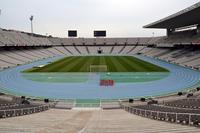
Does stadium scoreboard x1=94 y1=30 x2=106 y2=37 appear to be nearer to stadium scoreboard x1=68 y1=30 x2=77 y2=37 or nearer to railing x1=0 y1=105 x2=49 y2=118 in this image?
stadium scoreboard x1=68 y1=30 x2=77 y2=37

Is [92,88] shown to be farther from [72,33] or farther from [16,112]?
[72,33]

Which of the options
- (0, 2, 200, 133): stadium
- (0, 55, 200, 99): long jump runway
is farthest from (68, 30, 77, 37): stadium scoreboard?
(0, 55, 200, 99): long jump runway

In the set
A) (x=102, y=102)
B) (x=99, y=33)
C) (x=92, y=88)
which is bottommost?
(x=102, y=102)

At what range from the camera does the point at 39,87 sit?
38219mm

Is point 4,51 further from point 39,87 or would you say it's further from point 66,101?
point 66,101

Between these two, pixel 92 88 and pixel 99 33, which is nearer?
pixel 92 88

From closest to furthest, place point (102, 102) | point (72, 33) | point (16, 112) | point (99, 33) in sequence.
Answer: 1. point (16, 112)
2. point (102, 102)
3. point (99, 33)
4. point (72, 33)

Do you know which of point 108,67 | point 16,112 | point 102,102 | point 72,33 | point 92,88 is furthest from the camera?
point 72,33

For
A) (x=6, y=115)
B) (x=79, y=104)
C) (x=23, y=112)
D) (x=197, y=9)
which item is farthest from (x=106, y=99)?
(x=197, y=9)

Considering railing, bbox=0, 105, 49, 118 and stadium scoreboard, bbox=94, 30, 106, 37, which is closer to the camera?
railing, bbox=0, 105, 49, 118

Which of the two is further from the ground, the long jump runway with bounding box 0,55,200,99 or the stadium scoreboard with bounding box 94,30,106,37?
the stadium scoreboard with bounding box 94,30,106,37

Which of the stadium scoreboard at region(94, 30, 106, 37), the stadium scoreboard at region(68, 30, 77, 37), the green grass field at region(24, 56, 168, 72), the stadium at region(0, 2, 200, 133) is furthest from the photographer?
the stadium scoreboard at region(68, 30, 77, 37)

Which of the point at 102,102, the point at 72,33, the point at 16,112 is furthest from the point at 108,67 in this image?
the point at 72,33

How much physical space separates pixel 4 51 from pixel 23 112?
6302 cm
